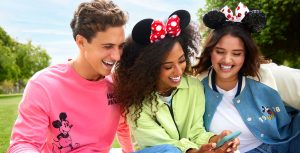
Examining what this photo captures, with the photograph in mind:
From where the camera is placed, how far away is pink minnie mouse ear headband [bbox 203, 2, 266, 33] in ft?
10.7

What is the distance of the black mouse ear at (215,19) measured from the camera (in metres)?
3.26

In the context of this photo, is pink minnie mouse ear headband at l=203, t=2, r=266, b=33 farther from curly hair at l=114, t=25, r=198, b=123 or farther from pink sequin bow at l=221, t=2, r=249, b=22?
curly hair at l=114, t=25, r=198, b=123

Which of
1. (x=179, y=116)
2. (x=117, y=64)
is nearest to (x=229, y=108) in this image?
(x=179, y=116)

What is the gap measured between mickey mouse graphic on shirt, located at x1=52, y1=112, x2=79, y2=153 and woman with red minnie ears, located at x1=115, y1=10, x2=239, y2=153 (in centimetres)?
45

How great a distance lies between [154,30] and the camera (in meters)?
2.99

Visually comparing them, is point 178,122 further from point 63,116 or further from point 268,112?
point 63,116

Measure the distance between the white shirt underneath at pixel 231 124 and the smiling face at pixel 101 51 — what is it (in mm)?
971

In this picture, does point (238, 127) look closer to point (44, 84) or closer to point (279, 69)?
point (279, 69)

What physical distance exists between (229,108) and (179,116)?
453 mm

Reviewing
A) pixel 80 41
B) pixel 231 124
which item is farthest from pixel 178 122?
pixel 80 41

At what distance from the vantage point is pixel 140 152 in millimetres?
2902

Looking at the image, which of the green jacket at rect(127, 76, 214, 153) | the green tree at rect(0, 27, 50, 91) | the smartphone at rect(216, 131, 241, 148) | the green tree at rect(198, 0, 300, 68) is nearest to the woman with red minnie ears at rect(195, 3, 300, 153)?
the green jacket at rect(127, 76, 214, 153)

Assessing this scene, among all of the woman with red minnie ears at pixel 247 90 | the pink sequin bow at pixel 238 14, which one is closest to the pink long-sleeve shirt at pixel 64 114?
the woman with red minnie ears at pixel 247 90

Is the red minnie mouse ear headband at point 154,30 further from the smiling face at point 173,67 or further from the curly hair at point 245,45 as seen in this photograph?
the curly hair at point 245,45
